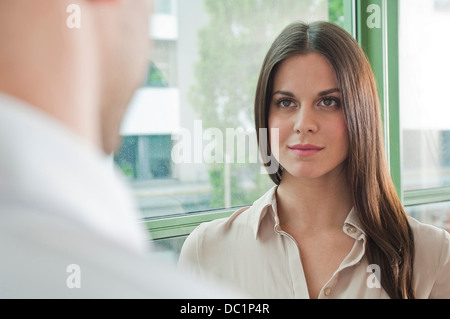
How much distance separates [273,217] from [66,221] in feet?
1.79

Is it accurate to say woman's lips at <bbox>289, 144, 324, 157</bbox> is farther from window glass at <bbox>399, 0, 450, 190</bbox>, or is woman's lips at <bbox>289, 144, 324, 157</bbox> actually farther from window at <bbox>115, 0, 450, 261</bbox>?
window glass at <bbox>399, 0, 450, 190</bbox>

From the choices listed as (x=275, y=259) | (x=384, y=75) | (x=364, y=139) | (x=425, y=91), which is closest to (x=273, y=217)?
(x=275, y=259)

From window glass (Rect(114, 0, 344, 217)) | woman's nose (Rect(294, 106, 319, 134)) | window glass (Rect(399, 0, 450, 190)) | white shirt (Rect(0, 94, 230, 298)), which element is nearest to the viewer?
white shirt (Rect(0, 94, 230, 298))

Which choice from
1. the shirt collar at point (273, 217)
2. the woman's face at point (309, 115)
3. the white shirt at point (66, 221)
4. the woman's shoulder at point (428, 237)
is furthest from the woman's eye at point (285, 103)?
the white shirt at point (66, 221)

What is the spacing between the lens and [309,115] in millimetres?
635

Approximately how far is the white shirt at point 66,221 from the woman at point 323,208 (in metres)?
0.49

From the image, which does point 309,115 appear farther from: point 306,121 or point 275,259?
point 275,259

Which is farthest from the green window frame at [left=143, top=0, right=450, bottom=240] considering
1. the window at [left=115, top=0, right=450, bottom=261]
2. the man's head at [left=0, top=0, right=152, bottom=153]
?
the man's head at [left=0, top=0, right=152, bottom=153]

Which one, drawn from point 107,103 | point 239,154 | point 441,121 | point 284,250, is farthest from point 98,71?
point 441,121

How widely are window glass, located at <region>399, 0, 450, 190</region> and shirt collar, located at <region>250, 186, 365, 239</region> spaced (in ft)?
1.05

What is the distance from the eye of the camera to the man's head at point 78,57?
0.63ft

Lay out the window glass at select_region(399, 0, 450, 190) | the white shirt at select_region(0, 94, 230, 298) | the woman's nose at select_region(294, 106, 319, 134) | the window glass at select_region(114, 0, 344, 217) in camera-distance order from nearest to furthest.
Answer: the white shirt at select_region(0, 94, 230, 298), the woman's nose at select_region(294, 106, 319, 134), the window glass at select_region(114, 0, 344, 217), the window glass at select_region(399, 0, 450, 190)

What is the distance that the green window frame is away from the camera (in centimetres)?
76

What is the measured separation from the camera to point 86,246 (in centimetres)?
15
